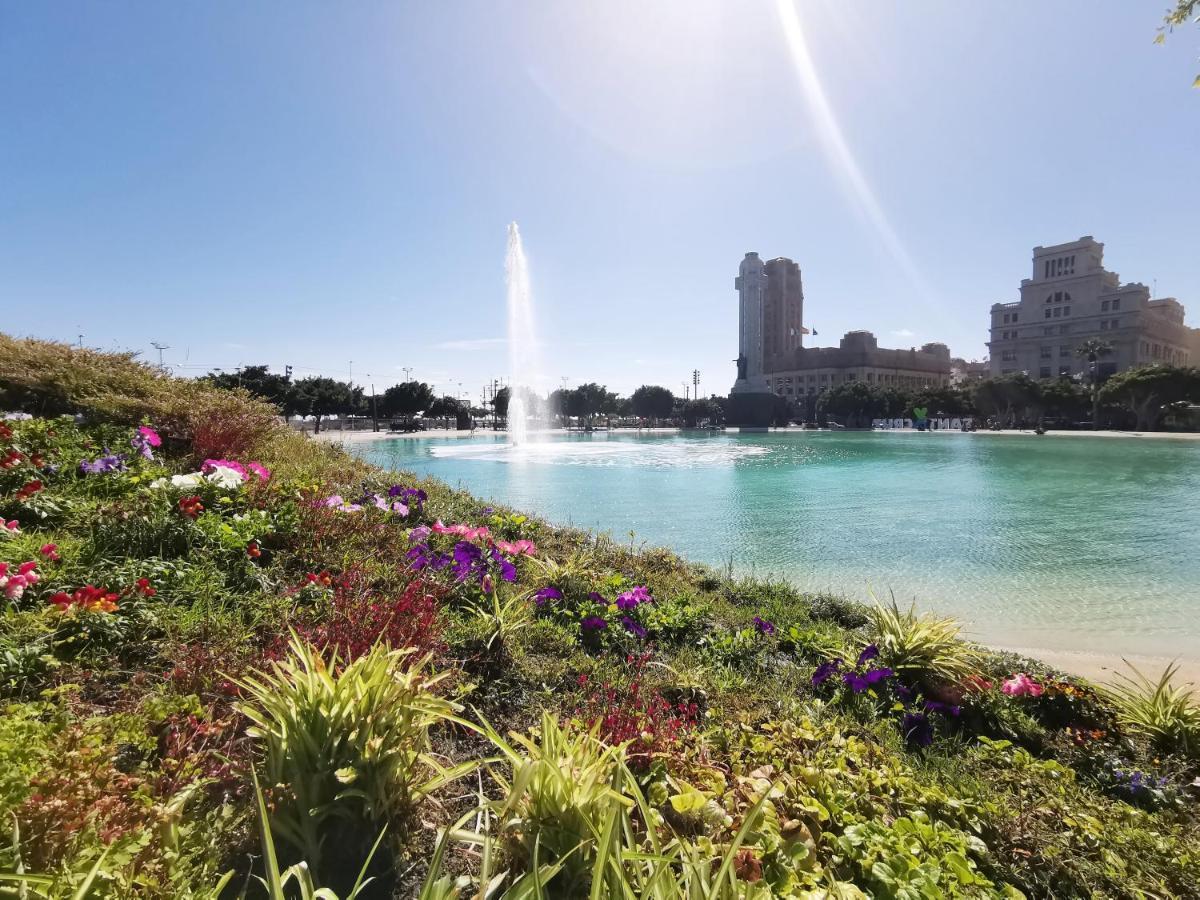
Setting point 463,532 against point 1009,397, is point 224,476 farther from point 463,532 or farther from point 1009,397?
point 1009,397

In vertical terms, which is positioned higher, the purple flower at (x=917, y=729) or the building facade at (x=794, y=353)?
the building facade at (x=794, y=353)

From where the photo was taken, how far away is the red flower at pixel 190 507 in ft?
14.8

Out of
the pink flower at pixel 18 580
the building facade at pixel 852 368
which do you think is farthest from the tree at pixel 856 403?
the pink flower at pixel 18 580

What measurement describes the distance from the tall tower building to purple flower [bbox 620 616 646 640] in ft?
435

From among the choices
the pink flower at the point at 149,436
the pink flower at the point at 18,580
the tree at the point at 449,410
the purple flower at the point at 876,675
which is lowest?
the purple flower at the point at 876,675

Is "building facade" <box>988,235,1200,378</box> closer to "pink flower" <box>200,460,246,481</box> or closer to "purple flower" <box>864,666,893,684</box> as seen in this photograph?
"purple flower" <box>864,666,893,684</box>

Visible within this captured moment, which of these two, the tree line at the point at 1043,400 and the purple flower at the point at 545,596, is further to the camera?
the tree line at the point at 1043,400

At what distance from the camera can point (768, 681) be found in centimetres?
427

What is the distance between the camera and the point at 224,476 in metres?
5.58

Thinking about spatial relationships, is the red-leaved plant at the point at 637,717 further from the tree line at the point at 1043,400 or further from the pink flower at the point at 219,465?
the tree line at the point at 1043,400

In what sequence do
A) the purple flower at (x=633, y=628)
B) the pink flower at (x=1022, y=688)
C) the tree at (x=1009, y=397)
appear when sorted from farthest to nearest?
the tree at (x=1009, y=397) < the purple flower at (x=633, y=628) < the pink flower at (x=1022, y=688)

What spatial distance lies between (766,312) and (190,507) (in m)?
181

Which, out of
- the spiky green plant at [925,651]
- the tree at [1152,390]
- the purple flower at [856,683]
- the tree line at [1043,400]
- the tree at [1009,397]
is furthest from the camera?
the tree at [1009,397]

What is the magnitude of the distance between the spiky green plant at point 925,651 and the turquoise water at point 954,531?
337 cm
